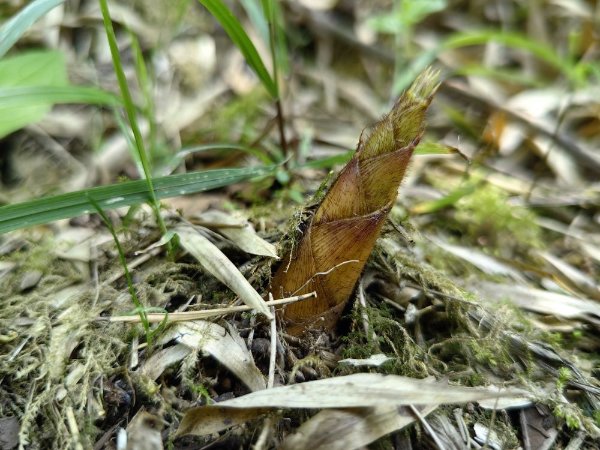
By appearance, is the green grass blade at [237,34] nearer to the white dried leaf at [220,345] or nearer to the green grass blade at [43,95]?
the green grass blade at [43,95]

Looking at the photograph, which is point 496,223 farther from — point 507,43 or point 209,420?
point 209,420

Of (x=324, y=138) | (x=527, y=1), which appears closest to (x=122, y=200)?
(x=324, y=138)

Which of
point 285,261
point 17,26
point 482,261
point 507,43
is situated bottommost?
point 482,261

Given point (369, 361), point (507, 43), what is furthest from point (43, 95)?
point (507, 43)

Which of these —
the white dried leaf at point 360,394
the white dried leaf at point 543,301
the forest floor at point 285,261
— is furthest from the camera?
the white dried leaf at point 543,301

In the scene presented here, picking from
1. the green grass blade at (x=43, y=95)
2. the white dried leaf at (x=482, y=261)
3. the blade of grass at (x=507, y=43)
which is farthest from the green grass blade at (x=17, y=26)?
the white dried leaf at (x=482, y=261)
